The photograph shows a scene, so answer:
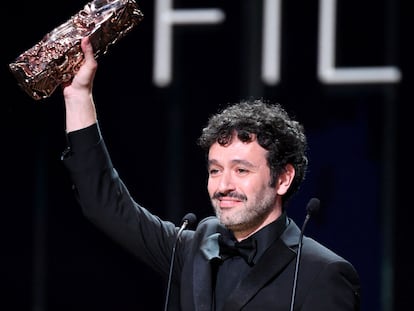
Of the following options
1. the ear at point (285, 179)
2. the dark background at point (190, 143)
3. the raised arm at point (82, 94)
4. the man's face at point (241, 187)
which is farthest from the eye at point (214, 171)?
the dark background at point (190, 143)

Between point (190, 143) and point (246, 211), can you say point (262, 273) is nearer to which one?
point (246, 211)

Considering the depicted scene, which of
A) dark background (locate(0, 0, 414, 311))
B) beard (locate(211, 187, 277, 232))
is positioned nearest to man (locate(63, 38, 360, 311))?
beard (locate(211, 187, 277, 232))

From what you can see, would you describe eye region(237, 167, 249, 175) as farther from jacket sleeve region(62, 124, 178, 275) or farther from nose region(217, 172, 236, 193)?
jacket sleeve region(62, 124, 178, 275)

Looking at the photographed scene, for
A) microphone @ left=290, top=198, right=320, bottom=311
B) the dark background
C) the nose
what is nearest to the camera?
microphone @ left=290, top=198, right=320, bottom=311

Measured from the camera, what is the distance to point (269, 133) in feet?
6.60

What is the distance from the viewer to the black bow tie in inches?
76.5

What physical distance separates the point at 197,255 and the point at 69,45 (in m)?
0.55

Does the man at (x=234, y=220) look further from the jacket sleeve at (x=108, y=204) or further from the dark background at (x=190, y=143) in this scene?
the dark background at (x=190, y=143)

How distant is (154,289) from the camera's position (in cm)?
374

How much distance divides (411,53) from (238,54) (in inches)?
27.6

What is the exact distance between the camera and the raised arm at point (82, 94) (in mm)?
1935

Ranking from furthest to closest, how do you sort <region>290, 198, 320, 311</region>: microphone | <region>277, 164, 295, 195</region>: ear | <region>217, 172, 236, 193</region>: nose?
<region>277, 164, 295, 195</region>: ear < <region>217, 172, 236, 193</region>: nose < <region>290, 198, 320, 311</region>: microphone

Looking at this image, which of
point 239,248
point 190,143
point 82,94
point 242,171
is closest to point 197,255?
point 239,248

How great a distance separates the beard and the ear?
54 mm
